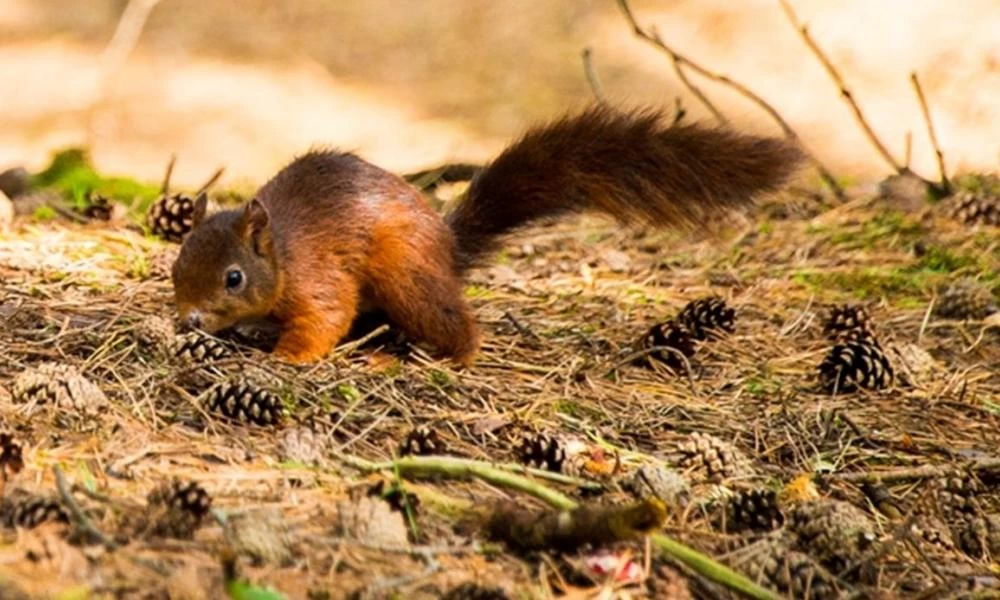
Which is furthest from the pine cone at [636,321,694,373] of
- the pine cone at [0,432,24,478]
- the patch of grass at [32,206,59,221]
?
the patch of grass at [32,206,59,221]

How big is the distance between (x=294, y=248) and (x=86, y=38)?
493 cm

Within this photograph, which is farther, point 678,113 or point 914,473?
point 678,113

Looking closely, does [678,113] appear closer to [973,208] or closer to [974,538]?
[973,208]

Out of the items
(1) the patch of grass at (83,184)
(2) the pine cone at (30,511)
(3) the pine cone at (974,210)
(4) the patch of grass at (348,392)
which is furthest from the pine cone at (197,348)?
(3) the pine cone at (974,210)

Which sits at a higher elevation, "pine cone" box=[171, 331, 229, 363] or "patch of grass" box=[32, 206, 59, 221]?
"patch of grass" box=[32, 206, 59, 221]

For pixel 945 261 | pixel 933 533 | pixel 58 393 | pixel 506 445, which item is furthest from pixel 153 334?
pixel 945 261

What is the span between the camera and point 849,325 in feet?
10.9

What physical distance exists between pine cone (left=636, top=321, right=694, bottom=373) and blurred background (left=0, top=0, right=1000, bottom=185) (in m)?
2.87

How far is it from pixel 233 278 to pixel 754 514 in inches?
48.9

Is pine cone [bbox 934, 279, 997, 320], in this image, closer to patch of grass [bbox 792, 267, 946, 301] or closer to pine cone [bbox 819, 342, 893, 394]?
patch of grass [bbox 792, 267, 946, 301]

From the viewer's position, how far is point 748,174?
3064 mm

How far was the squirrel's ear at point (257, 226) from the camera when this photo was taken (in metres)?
2.97

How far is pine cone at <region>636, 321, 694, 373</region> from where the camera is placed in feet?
10.2

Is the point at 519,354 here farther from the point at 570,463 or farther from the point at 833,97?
the point at 833,97
